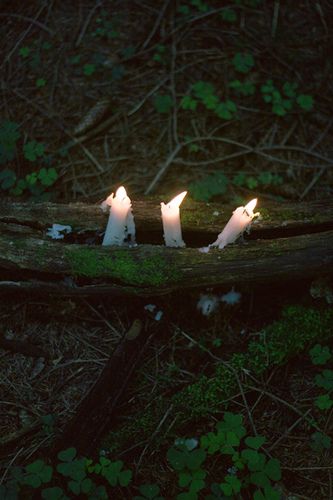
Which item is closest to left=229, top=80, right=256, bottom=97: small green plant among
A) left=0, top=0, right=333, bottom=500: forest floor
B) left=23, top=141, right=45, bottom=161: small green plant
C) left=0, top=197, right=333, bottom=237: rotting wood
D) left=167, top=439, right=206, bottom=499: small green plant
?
left=0, top=0, right=333, bottom=500: forest floor

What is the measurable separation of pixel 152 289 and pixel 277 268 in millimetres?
845

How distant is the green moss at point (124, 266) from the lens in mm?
2674

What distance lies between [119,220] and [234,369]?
124 centimetres

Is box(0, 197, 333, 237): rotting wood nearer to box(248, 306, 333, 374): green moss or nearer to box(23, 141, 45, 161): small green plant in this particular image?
box(248, 306, 333, 374): green moss

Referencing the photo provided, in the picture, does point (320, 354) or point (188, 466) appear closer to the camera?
point (188, 466)

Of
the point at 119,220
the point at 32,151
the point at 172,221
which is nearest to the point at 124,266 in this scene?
the point at 119,220

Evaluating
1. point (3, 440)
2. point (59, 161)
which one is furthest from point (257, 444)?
point (59, 161)

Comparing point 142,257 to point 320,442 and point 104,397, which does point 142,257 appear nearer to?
point 104,397

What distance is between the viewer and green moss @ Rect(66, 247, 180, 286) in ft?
8.77

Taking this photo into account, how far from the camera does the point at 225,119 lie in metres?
4.31

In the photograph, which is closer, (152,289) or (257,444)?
(257,444)

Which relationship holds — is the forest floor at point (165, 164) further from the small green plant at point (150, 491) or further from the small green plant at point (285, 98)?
the small green plant at point (150, 491)

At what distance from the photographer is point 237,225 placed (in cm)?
274

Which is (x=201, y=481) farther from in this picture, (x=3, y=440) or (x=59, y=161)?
(x=59, y=161)
